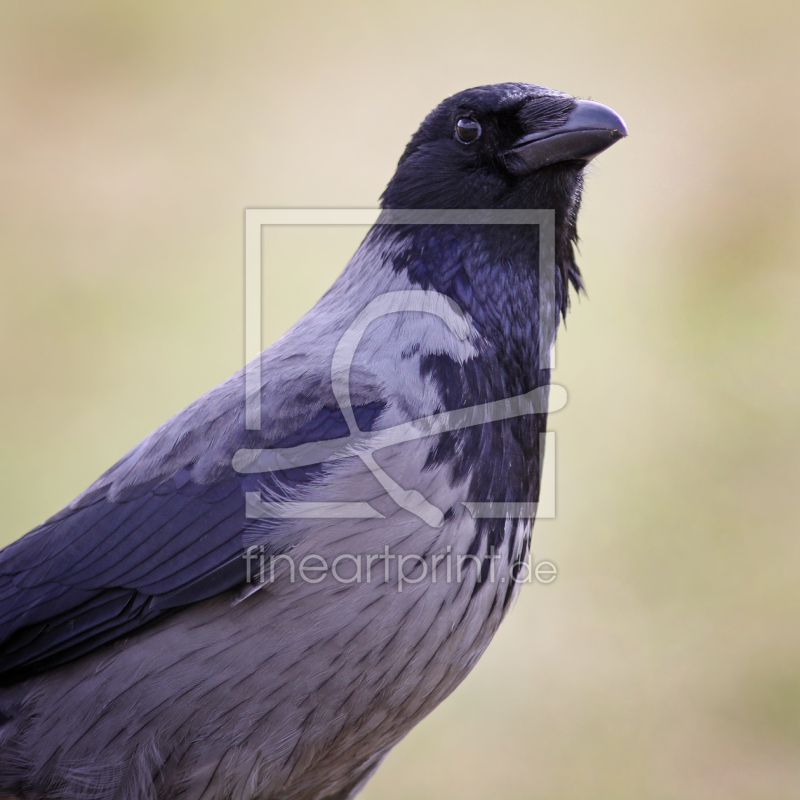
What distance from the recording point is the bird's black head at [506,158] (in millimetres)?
2816

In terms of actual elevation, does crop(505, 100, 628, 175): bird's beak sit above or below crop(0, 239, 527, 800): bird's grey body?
above

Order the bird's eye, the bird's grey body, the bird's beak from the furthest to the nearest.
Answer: the bird's eye < the bird's beak < the bird's grey body

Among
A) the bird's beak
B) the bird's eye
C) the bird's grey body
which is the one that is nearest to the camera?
the bird's grey body

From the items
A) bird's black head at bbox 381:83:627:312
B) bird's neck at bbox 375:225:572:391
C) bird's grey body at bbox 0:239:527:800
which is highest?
bird's black head at bbox 381:83:627:312

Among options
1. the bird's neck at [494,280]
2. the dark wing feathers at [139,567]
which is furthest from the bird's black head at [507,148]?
the dark wing feathers at [139,567]

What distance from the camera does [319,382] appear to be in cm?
271

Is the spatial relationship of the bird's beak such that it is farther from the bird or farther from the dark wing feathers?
the dark wing feathers

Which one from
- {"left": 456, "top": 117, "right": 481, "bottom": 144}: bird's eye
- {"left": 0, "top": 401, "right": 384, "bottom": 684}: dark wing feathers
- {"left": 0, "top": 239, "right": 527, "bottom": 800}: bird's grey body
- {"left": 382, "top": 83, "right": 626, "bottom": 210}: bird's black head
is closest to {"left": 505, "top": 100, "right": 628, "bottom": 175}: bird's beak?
{"left": 382, "top": 83, "right": 626, "bottom": 210}: bird's black head

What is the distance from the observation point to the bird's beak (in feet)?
9.07

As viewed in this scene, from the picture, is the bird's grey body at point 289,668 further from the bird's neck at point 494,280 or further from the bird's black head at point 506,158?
the bird's black head at point 506,158

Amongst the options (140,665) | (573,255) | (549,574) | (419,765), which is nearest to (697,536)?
(419,765)

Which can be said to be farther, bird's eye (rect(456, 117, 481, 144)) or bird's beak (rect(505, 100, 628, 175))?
bird's eye (rect(456, 117, 481, 144))

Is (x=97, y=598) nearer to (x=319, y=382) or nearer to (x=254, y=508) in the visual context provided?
(x=254, y=508)

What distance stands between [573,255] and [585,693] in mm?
3483
